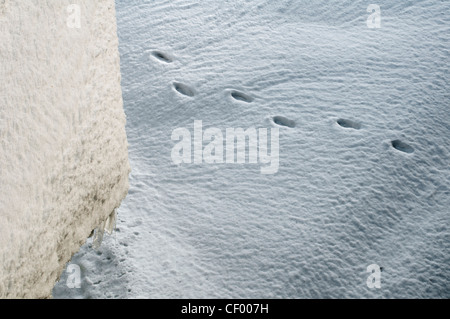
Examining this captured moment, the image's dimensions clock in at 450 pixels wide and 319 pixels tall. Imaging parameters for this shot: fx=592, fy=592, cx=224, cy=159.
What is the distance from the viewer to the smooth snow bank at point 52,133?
0.88 meters

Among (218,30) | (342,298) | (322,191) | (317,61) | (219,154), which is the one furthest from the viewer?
(218,30)

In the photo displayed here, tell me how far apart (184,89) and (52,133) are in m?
0.78

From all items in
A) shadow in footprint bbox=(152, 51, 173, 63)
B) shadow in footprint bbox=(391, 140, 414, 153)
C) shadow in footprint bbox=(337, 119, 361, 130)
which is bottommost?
shadow in footprint bbox=(391, 140, 414, 153)

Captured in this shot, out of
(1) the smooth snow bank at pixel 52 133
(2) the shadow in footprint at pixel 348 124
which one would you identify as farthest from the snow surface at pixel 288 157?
(1) the smooth snow bank at pixel 52 133

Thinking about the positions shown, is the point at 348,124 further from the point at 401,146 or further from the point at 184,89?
the point at 184,89

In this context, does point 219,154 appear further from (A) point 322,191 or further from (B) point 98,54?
(B) point 98,54

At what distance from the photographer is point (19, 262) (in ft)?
2.88

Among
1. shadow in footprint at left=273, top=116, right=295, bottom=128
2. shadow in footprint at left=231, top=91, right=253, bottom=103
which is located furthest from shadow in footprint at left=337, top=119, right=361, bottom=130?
shadow in footprint at left=231, top=91, right=253, bottom=103

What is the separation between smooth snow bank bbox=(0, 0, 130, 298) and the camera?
34.7 inches

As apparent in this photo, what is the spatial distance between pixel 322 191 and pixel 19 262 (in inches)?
28.0
